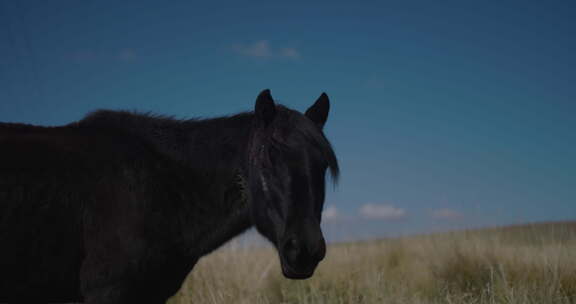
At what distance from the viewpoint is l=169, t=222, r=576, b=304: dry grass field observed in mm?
6555

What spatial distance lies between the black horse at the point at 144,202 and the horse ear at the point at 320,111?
1.58 ft

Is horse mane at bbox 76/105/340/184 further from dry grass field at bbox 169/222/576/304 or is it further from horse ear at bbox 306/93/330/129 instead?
dry grass field at bbox 169/222/576/304

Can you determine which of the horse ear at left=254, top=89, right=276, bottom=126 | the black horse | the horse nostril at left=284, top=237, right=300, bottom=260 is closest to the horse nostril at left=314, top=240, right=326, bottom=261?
the black horse

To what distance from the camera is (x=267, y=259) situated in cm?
988

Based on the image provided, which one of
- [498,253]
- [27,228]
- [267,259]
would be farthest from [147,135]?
[498,253]

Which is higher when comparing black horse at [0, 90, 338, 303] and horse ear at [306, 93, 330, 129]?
horse ear at [306, 93, 330, 129]

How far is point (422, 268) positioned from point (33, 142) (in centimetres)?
668

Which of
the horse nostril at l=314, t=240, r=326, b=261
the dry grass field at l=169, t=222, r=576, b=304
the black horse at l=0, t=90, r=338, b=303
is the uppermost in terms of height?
the black horse at l=0, t=90, r=338, b=303

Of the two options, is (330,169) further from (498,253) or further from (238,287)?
(498,253)

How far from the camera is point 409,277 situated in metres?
7.95

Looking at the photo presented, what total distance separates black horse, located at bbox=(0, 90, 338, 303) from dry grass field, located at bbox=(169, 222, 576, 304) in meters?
2.65

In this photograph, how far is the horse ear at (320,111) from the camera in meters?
4.54

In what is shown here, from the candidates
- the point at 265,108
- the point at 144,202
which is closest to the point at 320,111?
the point at 265,108

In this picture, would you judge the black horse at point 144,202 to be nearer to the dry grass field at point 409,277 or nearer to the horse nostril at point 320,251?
the horse nostril at point 320,251
